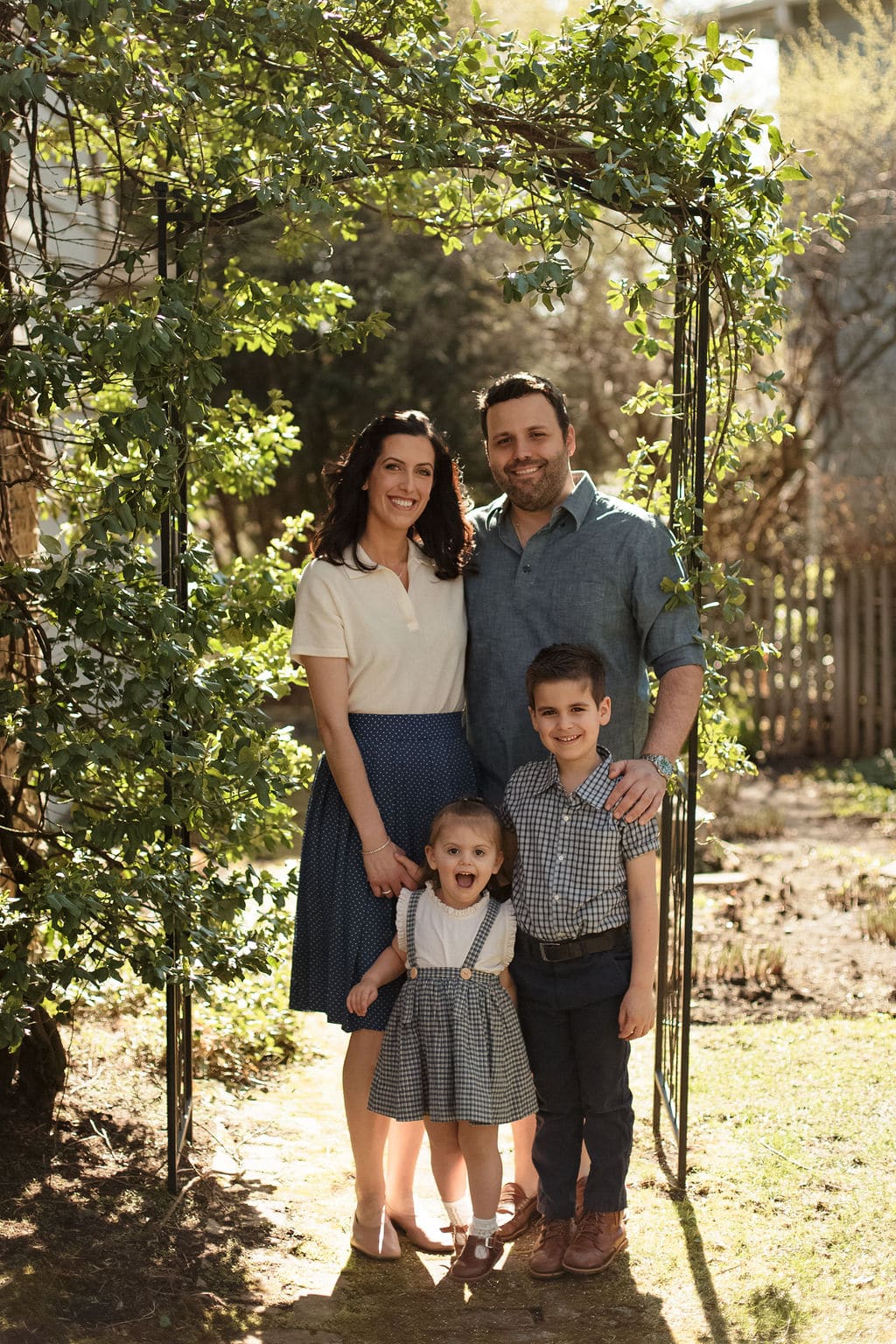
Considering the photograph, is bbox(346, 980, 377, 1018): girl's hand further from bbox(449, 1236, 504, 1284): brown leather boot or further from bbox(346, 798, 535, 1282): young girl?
bbox(449, 1236, 504, 1284): brown leather boot

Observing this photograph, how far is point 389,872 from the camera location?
10.4 ft

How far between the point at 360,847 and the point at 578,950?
0.58m

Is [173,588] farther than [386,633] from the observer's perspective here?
Yes

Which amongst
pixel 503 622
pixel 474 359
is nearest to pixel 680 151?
pixel 503 622

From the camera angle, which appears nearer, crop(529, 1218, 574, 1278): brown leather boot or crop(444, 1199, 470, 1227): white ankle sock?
crop(529, 1218, 574, 1278): brown leather boot

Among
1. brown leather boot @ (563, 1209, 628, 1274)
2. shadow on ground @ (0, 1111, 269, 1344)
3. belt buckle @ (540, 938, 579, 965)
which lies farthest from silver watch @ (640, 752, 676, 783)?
shadow on ground @ (0, 1111, 269, 1344)

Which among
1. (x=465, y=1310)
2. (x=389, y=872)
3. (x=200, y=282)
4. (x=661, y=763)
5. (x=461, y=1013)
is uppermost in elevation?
(x=200, y=282)

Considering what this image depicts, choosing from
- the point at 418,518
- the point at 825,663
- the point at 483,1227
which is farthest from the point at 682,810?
the point at 825,663

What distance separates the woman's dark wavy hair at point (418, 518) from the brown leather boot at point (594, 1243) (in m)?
1.61

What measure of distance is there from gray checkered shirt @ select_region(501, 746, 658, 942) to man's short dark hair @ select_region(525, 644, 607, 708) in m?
0.20

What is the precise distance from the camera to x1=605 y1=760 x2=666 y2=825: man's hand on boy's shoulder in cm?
303

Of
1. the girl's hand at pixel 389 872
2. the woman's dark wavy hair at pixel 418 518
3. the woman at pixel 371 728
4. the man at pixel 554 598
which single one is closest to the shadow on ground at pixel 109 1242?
the woman at pixel 371 728

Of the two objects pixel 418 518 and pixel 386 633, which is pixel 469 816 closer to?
pixel 386 633

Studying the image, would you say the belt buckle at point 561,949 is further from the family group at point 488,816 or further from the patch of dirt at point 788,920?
the patch of dirt at point 788,920
